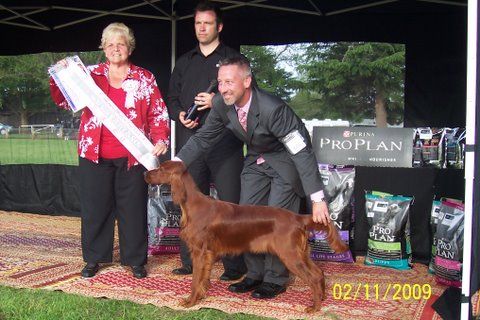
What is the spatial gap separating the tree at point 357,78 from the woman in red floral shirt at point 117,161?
2209mm

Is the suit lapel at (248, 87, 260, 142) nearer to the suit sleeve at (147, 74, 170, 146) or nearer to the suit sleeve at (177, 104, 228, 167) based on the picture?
the suit sleeve at (177, 104, 228, 167)

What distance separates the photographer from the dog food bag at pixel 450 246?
384cm

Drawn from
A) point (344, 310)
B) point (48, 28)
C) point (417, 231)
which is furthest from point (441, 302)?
point (48, 28)

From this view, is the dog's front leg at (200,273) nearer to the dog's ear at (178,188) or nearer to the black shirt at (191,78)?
the dog's ear at (178,188)

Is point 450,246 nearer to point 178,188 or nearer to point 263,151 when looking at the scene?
point 263,151

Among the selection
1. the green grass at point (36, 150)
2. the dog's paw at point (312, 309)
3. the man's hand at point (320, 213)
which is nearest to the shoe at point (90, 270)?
the dog's paw at point (312, 309)

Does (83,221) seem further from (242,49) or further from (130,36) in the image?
(242,49)

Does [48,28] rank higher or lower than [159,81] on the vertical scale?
higher

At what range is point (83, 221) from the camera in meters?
4.01

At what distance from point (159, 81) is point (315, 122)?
71.9 inches

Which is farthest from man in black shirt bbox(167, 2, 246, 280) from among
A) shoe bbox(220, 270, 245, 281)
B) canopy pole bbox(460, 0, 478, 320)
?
canopy pole bbox(460, 0, 478, 320)

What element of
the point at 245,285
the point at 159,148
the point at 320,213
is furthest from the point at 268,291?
the point at 159,148

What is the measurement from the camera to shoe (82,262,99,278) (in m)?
4.00
